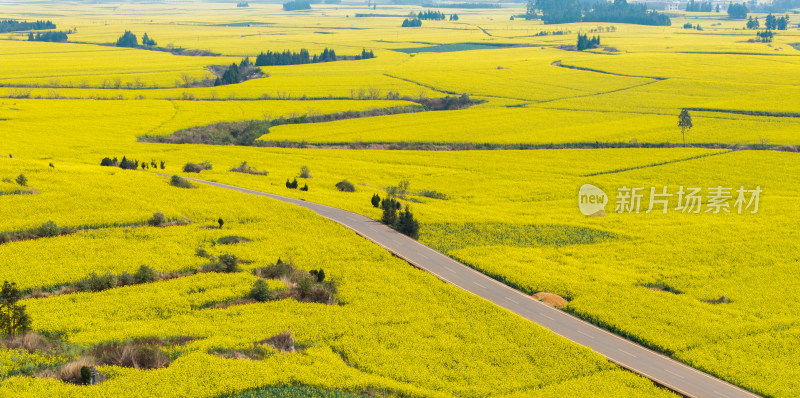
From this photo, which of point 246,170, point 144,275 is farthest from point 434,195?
point 144,275

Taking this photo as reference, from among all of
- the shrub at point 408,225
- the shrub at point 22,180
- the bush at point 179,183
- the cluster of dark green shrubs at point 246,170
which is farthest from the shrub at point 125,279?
the cluster of dark green shrubs at point 246,170

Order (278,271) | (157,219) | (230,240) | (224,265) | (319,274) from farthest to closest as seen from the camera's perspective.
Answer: (157,219), (230,240), (224,265), (278,271), (319,274)

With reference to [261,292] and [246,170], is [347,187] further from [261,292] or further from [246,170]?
[261,292]

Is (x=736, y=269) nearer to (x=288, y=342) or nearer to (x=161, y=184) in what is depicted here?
(x=288, y=342)

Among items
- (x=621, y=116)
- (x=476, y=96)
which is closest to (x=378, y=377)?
(x=621, y=116)

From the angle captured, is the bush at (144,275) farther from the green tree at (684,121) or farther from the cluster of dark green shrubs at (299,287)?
the green tree at (684,121)
